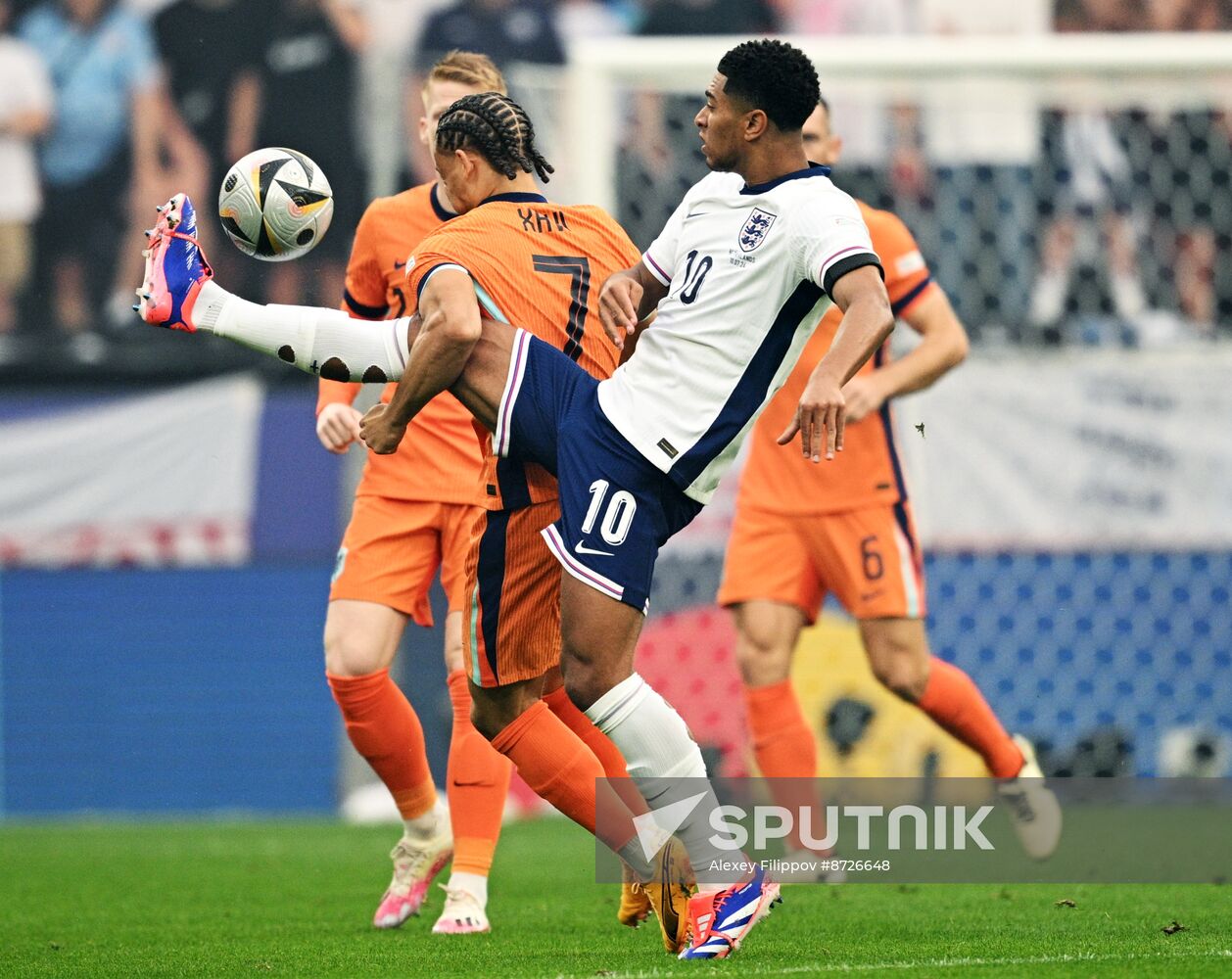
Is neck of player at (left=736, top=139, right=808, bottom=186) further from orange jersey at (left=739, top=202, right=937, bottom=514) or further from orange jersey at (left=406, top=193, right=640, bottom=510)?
orange jersey at (left=739, top=202, right=937, bottom=514)

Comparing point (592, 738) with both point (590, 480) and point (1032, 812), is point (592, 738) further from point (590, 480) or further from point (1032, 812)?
point (1032, 812)

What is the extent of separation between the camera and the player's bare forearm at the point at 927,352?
618 cm

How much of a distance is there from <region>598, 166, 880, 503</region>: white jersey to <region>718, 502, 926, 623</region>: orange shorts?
6.54 ft

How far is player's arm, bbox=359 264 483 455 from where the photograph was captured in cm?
448

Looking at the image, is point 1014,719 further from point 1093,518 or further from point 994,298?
point 994,298

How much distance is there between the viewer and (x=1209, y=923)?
16.0ft

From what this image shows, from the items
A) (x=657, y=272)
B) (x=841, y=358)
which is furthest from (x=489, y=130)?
(x=841, y=358)

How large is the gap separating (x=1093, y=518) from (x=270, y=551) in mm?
4797

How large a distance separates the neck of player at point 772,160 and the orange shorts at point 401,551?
166 centimetres

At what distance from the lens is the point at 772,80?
4.39 m

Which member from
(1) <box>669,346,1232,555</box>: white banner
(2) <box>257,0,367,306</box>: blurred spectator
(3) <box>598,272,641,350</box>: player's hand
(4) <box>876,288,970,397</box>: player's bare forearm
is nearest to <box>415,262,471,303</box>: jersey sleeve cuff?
(3) <box>598,272,641,350</box>: player's hand

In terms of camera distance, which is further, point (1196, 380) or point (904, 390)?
point (1196, 380)

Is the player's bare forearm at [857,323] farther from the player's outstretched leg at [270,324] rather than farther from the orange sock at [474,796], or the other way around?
the orange sock at [474,796]

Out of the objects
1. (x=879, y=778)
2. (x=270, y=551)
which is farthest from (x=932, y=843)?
(x=270, y=551)
